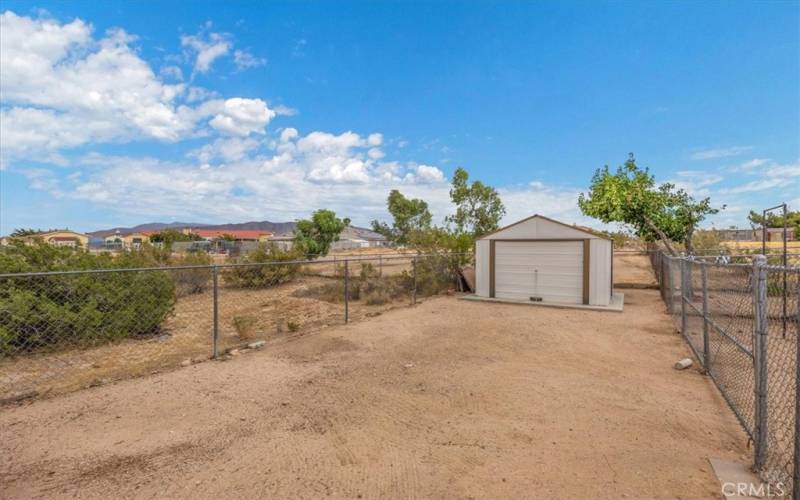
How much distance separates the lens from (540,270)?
11.9 m

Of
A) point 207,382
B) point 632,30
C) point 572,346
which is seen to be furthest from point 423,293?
point 632,30

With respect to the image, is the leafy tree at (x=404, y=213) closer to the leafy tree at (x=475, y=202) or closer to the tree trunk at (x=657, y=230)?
the leafy tree at (x=475, y=202)

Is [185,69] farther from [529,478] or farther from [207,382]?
[529,478]

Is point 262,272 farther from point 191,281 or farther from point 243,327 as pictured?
point 243,327

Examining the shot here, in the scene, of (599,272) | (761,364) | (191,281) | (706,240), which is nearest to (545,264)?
(599,272)

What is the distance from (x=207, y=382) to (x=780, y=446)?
19.2ft

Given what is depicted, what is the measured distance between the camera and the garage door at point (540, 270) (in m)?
11.5

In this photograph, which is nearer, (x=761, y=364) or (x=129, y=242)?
(x=761, y=364)

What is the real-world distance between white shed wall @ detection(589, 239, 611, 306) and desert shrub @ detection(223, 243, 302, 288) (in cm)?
923

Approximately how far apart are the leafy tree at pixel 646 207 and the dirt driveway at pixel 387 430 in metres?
7.28

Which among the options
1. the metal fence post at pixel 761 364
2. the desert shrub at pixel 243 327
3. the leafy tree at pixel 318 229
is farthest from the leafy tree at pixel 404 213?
the metal fence post at pixel 761 364

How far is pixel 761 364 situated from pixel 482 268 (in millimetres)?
9936

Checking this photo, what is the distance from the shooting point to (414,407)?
14.0 feet

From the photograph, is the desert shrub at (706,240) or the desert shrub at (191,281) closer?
the desert shrub at (191,281)
